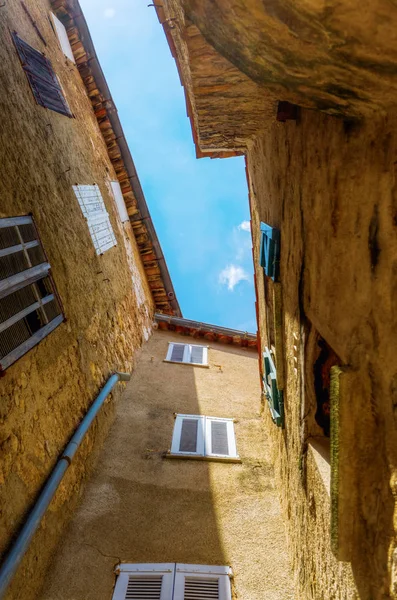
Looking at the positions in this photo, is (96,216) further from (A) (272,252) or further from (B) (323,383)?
(B) (323,383)

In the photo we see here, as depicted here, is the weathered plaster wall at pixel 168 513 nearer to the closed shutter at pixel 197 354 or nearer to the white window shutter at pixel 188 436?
the white window shutter at pixel 188 436

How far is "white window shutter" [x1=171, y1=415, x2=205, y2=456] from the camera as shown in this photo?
500 cm

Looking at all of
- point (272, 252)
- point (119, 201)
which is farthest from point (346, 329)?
point (119, 201)

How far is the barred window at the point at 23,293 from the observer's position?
3.34m

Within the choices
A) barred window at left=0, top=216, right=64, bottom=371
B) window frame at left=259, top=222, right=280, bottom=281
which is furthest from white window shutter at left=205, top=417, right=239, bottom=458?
barred window at left=0, top=216, right=64, bottom=371

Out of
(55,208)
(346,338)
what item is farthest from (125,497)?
(55,208)

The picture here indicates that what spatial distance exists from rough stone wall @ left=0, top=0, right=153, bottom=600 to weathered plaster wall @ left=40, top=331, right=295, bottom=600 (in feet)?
0.88

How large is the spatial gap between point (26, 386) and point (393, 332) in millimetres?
3076

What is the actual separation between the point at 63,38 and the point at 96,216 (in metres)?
4.55

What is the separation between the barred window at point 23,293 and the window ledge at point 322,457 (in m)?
2.55

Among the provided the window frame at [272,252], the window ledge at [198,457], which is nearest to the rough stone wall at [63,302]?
the window ledge at [198,457]

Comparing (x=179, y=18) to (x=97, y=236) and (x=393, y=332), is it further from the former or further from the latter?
(x=97, y=236)

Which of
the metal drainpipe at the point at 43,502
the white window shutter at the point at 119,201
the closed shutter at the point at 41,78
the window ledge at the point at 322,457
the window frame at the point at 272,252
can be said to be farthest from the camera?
the white window shutter at the point at 119,201

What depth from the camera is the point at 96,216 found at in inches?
259
